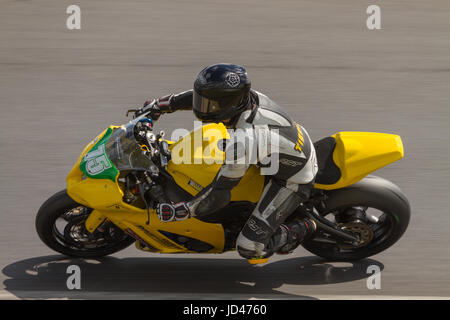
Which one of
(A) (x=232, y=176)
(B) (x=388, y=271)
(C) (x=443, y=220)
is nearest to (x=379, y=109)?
(C) (x=443, y=220)

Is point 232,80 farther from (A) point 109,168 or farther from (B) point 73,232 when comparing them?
(B) point 73,232

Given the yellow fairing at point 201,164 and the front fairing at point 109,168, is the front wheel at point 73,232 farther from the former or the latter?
the yellow fairing at point 201,164

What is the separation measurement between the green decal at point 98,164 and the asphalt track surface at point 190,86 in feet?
3.08

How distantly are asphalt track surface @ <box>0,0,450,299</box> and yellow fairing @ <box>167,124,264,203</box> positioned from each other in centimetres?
85

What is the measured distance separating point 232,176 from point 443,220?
2545mm

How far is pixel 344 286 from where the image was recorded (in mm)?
5391

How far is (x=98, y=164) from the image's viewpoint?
487 centimetres

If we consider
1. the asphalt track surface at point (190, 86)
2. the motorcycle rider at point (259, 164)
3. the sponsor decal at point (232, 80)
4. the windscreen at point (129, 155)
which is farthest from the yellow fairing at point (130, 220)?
the sponsor decal at point (232, 80)

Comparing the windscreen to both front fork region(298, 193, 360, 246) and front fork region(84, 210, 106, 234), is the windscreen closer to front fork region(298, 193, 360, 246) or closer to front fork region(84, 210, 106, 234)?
front fork region(84, 210, 106, 234)

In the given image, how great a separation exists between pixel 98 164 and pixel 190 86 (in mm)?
3185

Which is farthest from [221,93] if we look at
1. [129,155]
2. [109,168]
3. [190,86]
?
[190,86]

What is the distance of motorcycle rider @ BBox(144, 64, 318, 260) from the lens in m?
4.42

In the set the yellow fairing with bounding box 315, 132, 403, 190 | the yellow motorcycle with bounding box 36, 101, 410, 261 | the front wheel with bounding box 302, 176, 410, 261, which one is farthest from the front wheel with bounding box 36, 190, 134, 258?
the yellow fairing with bounding box 315, 132, 403, 190
